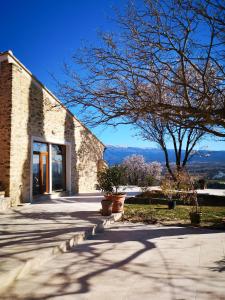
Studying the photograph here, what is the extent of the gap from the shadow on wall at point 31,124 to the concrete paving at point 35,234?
5.03 ft

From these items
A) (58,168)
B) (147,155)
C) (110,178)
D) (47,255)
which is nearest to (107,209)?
(110,178)

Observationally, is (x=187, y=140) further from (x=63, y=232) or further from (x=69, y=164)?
(x=63, y=232)

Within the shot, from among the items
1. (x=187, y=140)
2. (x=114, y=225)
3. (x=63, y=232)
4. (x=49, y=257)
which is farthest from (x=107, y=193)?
(x=187, y=140)

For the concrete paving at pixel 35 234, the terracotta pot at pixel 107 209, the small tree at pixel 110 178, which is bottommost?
the concrete paving at pixel 35 234

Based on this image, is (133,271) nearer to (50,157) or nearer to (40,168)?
(40,168)

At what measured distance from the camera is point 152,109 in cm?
746

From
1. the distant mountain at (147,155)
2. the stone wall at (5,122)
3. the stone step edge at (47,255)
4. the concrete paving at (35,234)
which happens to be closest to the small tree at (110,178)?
the concrete paving at (35,234)

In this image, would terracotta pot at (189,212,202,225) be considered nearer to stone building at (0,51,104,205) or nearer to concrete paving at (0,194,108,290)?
concrete paving at (0,194,108,290)

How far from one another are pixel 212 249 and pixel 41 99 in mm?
10356

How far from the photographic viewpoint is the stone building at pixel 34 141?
11023 millimetres

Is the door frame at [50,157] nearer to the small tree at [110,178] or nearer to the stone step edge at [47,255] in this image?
the small tree at [110,178]

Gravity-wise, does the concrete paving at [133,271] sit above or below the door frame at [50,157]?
below

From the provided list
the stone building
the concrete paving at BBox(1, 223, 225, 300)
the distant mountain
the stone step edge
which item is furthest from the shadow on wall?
the distant mountain

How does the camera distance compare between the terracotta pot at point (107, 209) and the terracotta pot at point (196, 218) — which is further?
the terracotta pot at point (107, 209)
